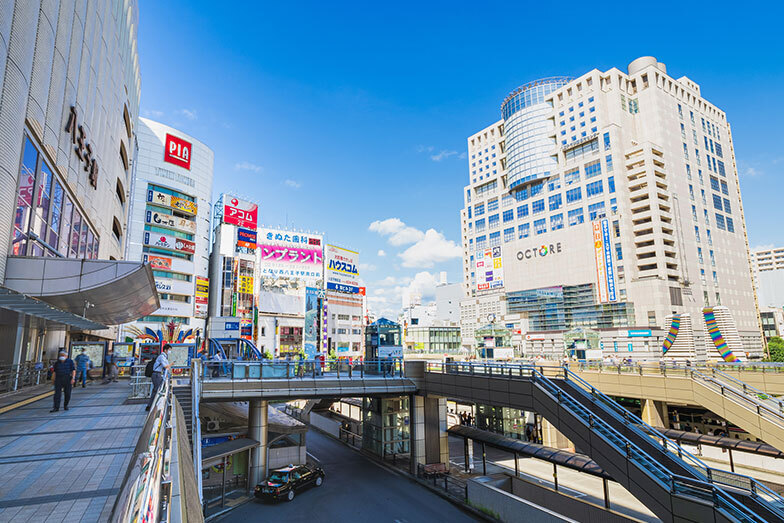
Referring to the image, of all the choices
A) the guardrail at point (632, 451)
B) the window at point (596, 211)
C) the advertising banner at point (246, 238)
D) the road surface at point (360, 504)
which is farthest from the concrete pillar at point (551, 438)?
the window at point (596, 211)

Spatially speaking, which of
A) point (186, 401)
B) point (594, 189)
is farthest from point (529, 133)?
point (186, 401)

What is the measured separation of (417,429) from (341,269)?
167 feet

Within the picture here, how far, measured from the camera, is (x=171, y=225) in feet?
186

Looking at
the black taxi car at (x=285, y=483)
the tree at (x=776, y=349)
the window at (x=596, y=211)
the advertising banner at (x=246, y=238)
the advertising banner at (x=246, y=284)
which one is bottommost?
the black taxi car at (x=285, y=483)

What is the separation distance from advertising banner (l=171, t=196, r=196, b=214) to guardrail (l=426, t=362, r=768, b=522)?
164 feet

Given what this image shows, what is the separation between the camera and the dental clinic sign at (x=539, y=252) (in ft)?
260

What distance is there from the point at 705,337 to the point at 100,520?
8037cm

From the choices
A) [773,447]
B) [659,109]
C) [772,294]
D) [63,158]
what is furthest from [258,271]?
[772,294]

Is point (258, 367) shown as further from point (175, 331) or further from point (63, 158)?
point (175, 331)

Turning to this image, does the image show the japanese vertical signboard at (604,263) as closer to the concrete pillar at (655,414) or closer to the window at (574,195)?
the window at (574,195)

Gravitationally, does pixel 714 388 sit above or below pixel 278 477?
above

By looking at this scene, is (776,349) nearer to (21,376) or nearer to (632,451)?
(632,451)

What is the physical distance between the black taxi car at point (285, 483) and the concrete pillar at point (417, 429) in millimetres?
5608

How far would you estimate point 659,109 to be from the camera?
76938mm
